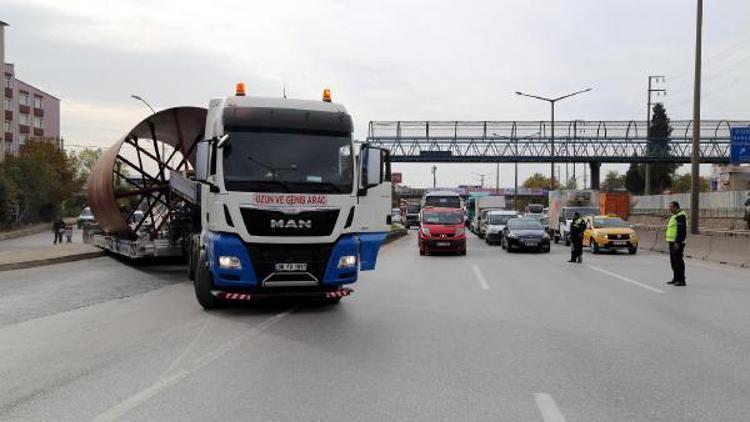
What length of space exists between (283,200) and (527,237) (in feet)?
61.6

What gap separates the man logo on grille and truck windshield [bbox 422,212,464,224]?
57.5 feet

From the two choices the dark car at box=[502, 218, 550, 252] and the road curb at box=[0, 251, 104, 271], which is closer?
the road curb at box=[0, 251, 104, 271]

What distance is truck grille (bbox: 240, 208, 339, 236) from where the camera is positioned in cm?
1027

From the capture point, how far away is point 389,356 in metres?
7.66

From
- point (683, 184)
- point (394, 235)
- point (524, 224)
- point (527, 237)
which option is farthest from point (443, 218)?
point (683, 184)

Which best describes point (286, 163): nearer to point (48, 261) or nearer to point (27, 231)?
point (48, 261)

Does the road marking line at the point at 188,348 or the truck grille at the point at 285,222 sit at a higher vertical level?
the truck grille at the point at 285,222

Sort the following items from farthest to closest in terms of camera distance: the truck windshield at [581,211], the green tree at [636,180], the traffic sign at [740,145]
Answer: the green tree at [636,180] < the truck windshield at [581,211] < the traffic sign at [740,145]

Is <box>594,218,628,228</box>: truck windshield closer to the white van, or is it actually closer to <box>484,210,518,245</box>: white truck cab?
<box>484,210,518,245</box>: white truck cab

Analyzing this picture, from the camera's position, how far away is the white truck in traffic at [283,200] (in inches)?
405

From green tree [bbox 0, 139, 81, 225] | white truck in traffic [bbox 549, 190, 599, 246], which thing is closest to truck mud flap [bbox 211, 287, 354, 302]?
white truck in traffic [bbox 549, 190, 599, 246]

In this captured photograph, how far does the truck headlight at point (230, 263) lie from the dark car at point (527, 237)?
1903cm

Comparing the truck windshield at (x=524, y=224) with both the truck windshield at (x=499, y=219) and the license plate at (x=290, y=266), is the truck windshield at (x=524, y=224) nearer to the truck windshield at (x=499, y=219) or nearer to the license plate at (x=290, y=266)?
the truck windshield at (x=499, y=219)

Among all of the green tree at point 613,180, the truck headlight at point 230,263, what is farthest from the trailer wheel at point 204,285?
the green tree at point 613,180
